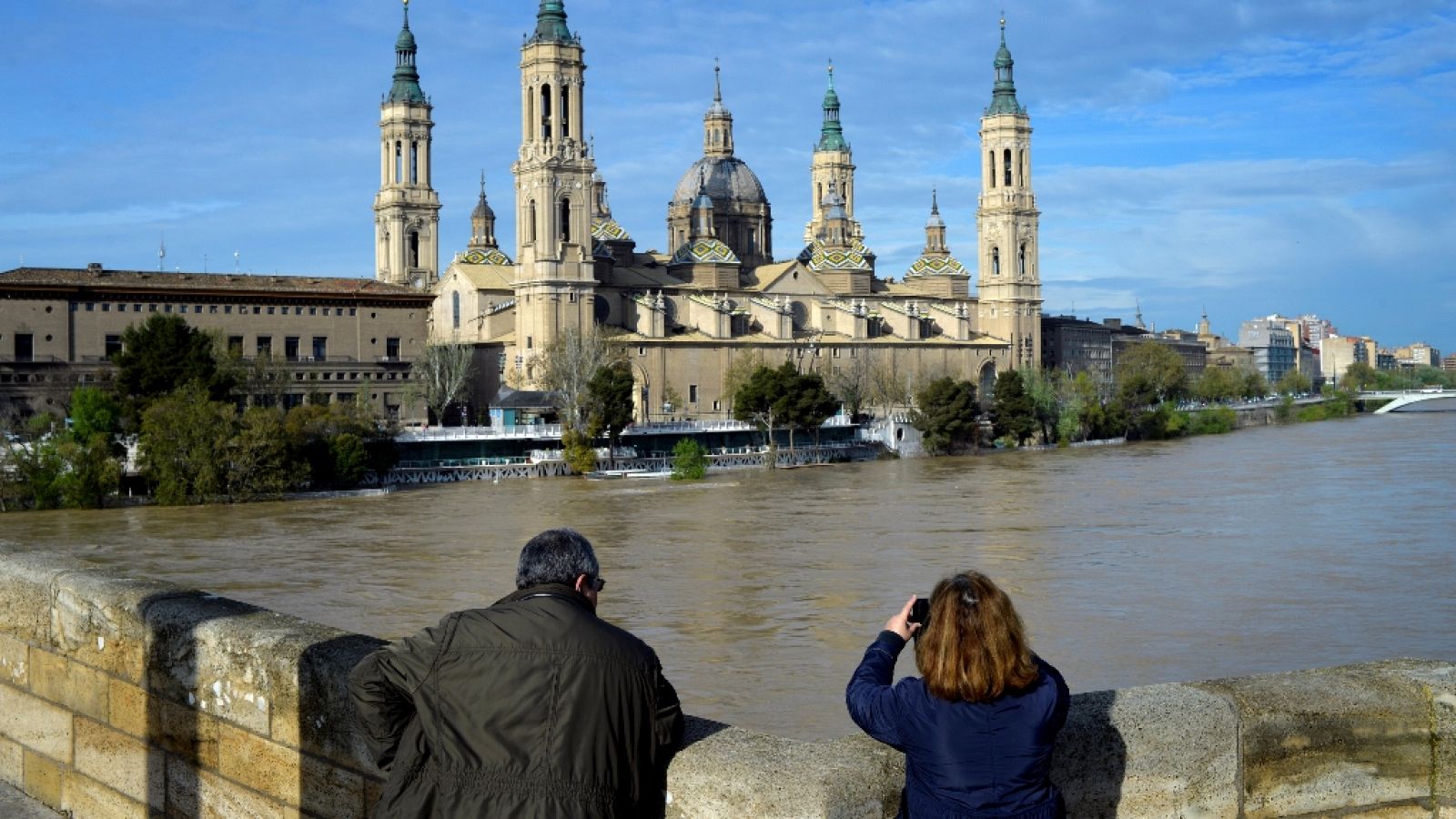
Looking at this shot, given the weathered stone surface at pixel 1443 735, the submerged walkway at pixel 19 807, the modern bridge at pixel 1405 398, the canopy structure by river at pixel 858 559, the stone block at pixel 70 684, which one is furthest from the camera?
the modern bridge at pixel 1405 398

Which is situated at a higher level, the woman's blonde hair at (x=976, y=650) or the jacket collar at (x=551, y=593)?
the jacket collar at (x=551, y=593)

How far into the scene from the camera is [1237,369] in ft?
370

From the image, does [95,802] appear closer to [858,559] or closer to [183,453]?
[858,559]

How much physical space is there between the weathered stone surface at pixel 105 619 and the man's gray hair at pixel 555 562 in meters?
2.19

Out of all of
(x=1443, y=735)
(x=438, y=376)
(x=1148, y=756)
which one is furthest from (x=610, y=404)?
(x=1148, y=756)

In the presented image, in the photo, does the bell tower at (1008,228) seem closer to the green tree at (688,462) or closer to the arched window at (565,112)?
the arched window at (565,112)

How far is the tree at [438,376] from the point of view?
58500 millimetres

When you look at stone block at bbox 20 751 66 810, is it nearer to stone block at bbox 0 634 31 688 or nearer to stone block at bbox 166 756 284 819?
stone block at bbox 0 634 31 688

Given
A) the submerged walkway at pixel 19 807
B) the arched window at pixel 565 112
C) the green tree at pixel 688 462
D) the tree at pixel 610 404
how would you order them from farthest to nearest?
the arched window at pixel 565 112 → the tree at pixel 610 404 → the green tree at pixel 688 462 → the submerged walkway at pixel 19 807

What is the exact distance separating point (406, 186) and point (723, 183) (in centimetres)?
1762

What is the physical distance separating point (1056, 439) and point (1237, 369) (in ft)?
166

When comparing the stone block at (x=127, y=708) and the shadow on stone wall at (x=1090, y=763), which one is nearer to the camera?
the shadow on stone wall at (x=1090, y=763)

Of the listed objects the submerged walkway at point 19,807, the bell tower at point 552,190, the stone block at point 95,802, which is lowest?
the submerged walkway at point 19,807

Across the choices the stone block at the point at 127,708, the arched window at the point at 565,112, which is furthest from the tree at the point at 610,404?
the stone block at the point at 127,708
